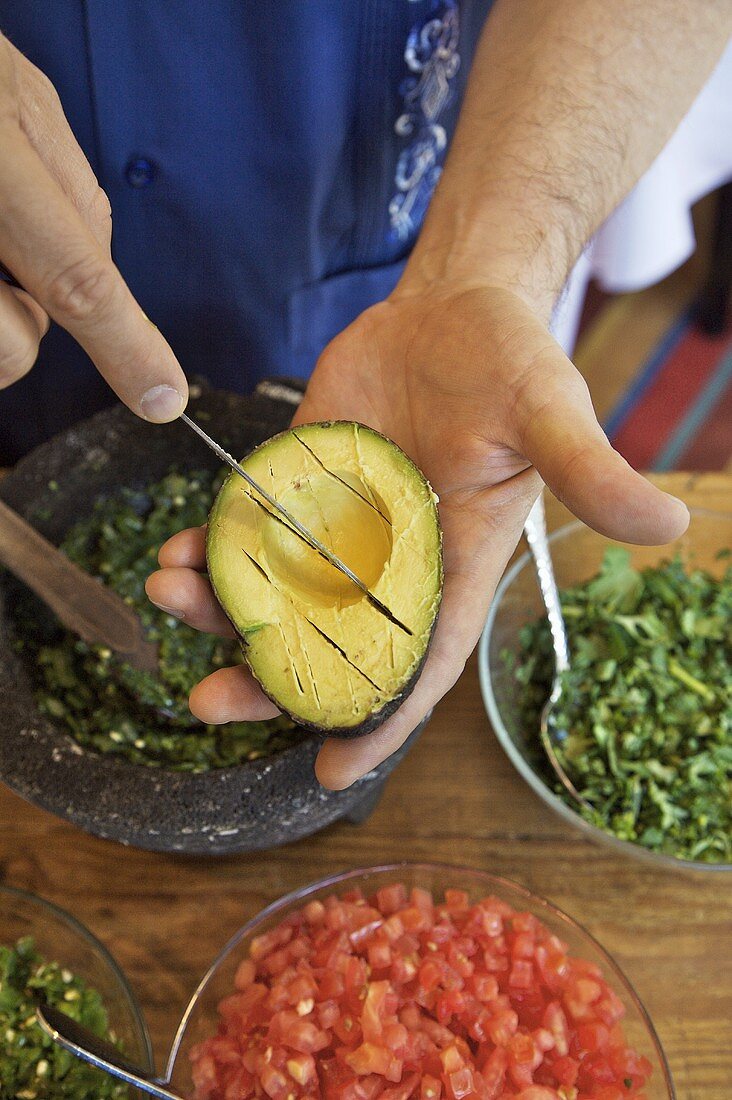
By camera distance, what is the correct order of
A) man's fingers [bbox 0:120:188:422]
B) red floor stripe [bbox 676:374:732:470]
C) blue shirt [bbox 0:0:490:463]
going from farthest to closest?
red floor stripe [bbox 676:374:732:470] → blue shirt [bbox 0:0:490:463] → man's fingers [bbox 0:120:188:422]

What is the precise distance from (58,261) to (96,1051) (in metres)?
0.69

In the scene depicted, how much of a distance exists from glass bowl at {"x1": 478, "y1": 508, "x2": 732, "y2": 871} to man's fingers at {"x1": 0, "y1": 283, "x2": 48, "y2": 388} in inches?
25.8

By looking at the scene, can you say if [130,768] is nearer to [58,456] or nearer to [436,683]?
[436,683]

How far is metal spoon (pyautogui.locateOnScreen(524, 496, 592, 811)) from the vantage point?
1104mm

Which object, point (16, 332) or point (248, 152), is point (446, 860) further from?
point (248, 152)

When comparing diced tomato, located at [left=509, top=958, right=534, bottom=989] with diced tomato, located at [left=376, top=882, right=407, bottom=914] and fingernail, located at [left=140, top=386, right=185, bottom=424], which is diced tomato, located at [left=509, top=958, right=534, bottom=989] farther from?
fingernail, located at [left=140, top=386, right=185, bottom=424]

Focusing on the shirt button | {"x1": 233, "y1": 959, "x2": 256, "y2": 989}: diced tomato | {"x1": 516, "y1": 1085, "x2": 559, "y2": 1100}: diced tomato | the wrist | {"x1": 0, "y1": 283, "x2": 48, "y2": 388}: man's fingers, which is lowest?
{"x1": 233, "y1": 959, "x2": 256, "y2": 989}: diced tomato

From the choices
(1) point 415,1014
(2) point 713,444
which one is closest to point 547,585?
(1) point 415,1014

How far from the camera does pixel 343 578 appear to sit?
2.96ft

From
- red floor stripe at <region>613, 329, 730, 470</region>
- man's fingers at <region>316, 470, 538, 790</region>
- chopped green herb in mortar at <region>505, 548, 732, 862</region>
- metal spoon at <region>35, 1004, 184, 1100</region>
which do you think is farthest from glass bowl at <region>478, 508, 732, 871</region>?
red floor stripe at <region>613, 329, 730, 470</region>

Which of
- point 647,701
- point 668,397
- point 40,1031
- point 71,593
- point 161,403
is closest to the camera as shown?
point 161,403

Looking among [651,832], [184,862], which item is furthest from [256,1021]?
[651,832]

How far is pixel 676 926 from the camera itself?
1062mm

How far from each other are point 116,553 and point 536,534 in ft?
1.71
